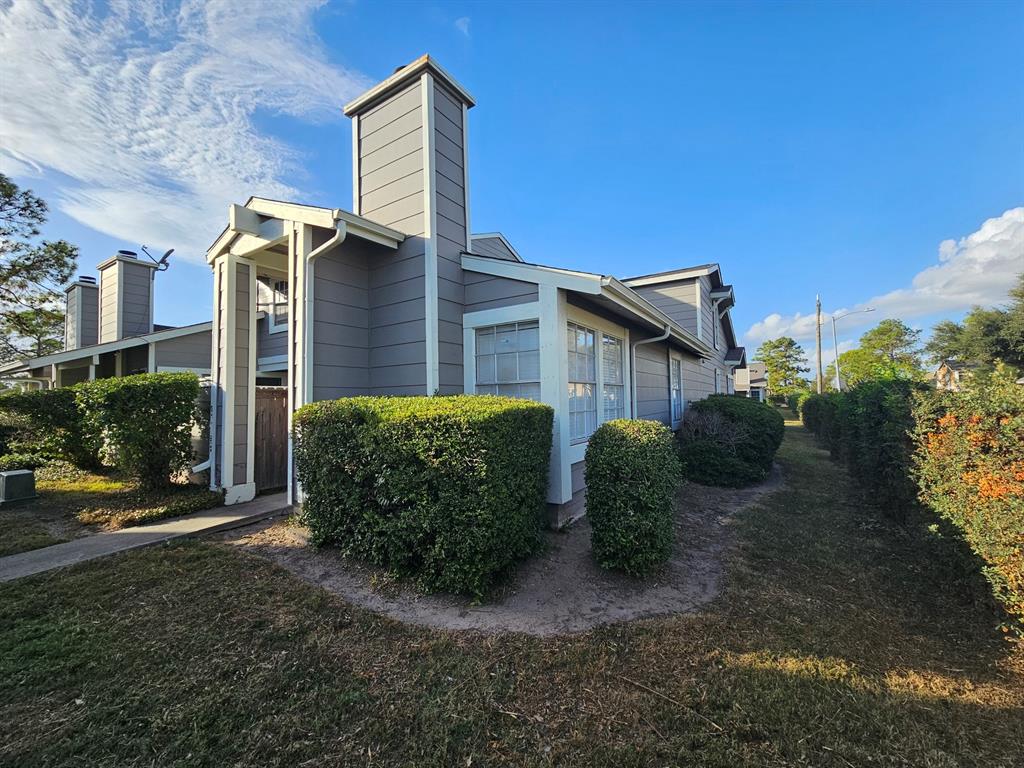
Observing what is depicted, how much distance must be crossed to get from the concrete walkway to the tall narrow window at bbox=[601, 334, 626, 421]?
4920mm

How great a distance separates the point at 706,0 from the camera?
6133mm

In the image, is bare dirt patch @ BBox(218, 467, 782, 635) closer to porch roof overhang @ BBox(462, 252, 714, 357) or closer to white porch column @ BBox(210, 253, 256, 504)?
white porch column @ BBox(210, 253, 256, 504)

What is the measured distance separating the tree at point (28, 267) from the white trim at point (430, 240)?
12927 millimetres

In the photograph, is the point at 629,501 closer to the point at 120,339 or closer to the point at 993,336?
the point at 120,339

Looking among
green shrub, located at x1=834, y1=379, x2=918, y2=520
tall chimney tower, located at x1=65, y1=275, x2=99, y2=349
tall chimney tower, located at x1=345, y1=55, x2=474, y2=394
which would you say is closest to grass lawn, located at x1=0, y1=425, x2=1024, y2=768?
green shrub, located at x1=834, y1=379, x2=918, y2=520

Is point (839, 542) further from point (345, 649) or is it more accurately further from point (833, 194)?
point (833, 194)

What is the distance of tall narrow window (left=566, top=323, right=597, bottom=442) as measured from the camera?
5500 millimetres

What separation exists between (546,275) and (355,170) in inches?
150

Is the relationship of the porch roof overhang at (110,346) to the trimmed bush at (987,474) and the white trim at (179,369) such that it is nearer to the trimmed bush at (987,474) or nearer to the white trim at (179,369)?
the white trim at (179,369)

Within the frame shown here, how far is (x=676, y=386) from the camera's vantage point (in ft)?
36.1

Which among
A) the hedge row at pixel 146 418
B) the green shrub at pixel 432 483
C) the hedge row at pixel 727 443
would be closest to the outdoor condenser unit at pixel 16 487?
the hedge row at pixel 146 418

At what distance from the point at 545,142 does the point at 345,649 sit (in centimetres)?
934

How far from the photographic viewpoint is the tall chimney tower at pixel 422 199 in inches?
204

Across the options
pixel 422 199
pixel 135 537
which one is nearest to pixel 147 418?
pixel 135 537
